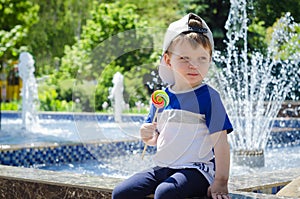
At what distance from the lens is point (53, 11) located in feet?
73.9

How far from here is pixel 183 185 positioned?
6.51 feet

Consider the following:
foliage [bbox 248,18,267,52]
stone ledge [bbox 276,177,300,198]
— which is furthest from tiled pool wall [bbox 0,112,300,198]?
foliage [bbox 248,18,267,52]

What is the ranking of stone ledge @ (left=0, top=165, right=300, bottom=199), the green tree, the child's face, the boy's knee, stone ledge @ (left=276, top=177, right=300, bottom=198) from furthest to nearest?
the green tree, stone ledge @ (left=0, top=165, right=300, bottom=199), stone ledge @ (left=276, top=177, right=300, bottom=198), the child's face, the boy's knee

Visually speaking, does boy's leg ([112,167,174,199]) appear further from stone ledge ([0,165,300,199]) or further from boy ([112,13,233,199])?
stone ledge ([0,165,300,199])

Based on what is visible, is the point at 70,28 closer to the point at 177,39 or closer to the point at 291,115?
the point at 291,115

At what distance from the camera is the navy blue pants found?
6.47 feet

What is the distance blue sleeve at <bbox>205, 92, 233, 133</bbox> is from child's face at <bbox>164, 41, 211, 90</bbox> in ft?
0.34

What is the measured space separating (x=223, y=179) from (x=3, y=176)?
1304 mm

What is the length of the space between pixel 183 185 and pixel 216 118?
10.5 inches

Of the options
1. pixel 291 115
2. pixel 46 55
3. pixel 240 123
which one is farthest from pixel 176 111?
pixel 46 55

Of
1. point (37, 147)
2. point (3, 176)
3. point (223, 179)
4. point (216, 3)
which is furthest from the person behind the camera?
point (216, 3)

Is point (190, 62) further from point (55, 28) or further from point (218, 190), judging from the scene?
point (55, 28)

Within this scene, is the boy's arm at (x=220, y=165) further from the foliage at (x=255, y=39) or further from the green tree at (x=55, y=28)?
the green tree at (x=55, y=28)

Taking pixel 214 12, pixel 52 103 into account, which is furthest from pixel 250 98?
pixel 52 103
